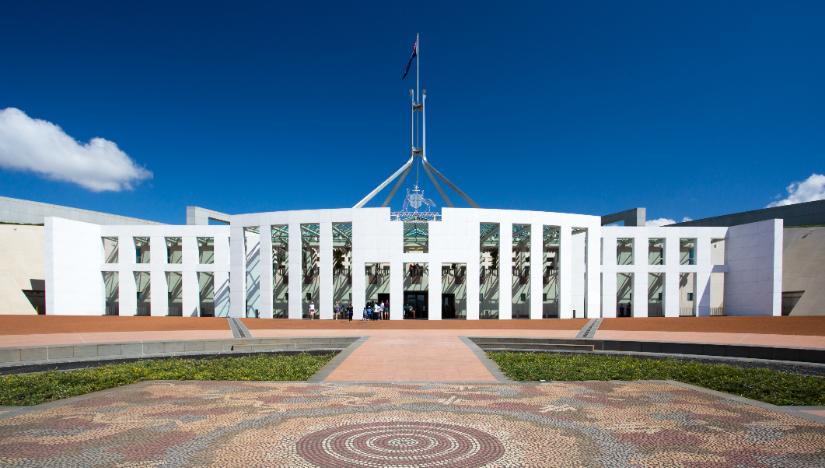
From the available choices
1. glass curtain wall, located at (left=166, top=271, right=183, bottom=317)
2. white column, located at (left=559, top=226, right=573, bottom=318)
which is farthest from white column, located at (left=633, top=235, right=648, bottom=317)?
glass curtain wall, located at (left=166, top=271, right=183, bottom=317)

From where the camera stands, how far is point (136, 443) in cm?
627

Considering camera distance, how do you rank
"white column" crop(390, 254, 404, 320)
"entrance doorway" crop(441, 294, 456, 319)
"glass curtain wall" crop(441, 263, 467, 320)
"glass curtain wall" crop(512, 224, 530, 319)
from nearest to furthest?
"white column" crop(390, 254, 404, 320)
"glass curtain wall" crop(512, 224, 530, 319)
"glass curtain wall" crop(441, 263, 467, 320)
"entrance doorway" crop(441, 294, 456, 319)

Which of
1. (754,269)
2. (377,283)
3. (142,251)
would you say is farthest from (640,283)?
(142,251)

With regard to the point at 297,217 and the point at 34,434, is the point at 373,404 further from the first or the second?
the point at 297,217

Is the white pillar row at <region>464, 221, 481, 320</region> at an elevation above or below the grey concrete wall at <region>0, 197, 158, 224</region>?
below

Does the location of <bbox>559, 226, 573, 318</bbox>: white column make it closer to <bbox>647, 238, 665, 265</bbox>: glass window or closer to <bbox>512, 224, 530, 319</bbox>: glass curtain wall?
<bbox>512, 224, 530, 319</bbox>: glass curtain wall

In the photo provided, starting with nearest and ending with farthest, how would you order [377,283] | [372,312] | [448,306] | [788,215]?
[372,312], [377,283], [448,306], [788,215]

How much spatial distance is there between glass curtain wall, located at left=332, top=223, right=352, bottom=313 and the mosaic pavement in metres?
25.7

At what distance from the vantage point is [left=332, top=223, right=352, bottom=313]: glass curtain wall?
116 feet

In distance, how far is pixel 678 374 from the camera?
11.9 meters

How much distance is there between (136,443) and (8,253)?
4135cm

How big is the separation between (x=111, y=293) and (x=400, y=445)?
44.2 meters

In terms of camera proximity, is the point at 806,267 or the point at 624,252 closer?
the point at 806,267

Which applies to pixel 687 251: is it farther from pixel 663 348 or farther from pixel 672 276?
pixel 663 348
